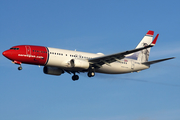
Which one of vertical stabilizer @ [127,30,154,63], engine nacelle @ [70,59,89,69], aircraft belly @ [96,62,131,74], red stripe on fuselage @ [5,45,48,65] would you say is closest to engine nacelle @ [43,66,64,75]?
red stripe on fuselage @ [5,45,48,65]

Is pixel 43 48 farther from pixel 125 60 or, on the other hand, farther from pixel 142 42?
pixel 142 42

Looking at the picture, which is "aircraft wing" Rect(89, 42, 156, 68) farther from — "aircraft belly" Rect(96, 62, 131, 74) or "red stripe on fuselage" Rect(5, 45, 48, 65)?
"red stripe on fuselage" Rect(5, 45, 48, 65)

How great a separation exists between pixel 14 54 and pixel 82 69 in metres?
13.1

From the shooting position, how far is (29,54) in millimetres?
64125

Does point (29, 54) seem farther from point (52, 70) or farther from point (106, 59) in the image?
point (106, 59)

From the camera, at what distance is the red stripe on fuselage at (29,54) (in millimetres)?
63781

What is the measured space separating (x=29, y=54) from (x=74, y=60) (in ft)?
27.2

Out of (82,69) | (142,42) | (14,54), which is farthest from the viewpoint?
(142,42)

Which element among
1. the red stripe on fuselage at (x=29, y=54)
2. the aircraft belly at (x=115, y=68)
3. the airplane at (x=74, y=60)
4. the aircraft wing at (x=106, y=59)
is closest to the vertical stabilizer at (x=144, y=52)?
the airplane at (x=74, y=60)

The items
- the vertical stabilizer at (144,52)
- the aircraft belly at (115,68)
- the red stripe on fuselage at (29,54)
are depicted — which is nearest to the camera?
the red stripe on fuselage at (29,54)

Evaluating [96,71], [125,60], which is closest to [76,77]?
[96,71]

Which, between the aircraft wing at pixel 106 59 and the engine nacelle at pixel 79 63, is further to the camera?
the aircraft wing at pixel 106 59

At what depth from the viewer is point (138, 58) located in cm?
7700

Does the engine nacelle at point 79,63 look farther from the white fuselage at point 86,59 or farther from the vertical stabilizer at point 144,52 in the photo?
the vertical stabilizer at point 144,52
